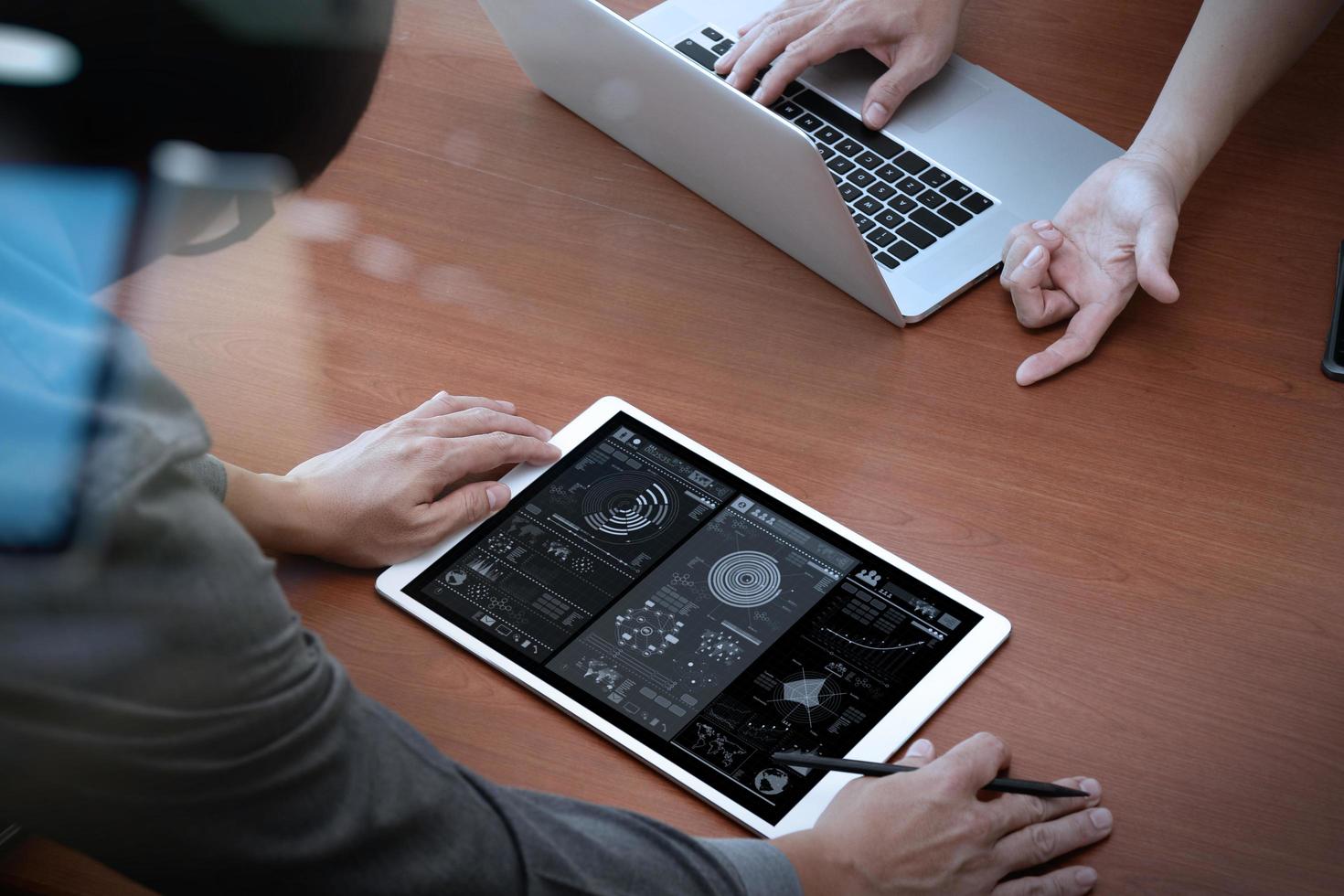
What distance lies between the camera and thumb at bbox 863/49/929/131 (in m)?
1.29

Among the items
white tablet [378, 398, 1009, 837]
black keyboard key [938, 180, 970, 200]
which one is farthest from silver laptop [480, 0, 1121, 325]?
white tablet [378, 398, 1009, 837]

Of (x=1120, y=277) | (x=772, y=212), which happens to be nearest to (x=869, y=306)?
(x=772, y=212)

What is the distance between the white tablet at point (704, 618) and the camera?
89 centimetres

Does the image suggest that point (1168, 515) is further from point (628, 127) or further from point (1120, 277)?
point (628, 127)

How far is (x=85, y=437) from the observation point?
21.0 inches

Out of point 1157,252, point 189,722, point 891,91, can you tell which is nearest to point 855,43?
point 891,91

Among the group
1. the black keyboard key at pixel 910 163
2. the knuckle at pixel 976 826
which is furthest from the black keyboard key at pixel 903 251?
the knuckle at pixel 976 826

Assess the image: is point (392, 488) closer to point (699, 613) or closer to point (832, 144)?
point (699, 613)

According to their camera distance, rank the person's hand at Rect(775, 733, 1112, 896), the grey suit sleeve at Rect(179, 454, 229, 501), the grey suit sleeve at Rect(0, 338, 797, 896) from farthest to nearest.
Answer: the grey suit sleeve at Rect(179, 454, 229, 501) < the person's hand at Rect(775, 733, 1112, 896) < the grey suit sleeve at Rect(0, 338, 797, 896)

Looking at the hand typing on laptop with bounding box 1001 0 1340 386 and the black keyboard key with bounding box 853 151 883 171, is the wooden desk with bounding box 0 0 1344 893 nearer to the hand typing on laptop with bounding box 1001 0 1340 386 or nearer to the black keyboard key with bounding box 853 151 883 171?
the hand typing on laptop with bounding box 1001 0 1340 386

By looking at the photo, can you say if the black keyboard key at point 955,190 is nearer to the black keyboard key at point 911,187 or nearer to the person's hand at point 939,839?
the black keyboard key at point 911,187

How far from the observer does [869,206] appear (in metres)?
1.22

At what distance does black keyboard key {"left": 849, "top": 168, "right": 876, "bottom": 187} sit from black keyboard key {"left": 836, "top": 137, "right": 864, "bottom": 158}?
0.03 meters

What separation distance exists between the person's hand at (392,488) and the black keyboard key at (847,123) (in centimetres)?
49
